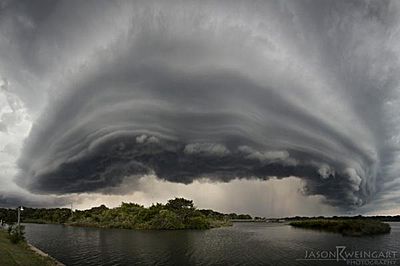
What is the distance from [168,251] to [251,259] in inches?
711

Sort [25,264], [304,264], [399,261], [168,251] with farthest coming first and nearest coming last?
[168,251]
[399,261]
[304,264]
[25,264]

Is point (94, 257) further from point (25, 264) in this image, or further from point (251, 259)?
point (251, 259)

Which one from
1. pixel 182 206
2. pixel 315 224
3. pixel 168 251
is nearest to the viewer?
pixel 168 251

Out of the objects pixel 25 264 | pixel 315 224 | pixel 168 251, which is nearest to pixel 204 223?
pixel 315 224

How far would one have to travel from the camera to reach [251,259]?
57.3 metres

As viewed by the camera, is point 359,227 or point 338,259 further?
point 359,227

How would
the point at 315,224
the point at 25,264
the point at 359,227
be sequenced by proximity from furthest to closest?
the point at 315,224, the point at 359,227, the point at 25,264

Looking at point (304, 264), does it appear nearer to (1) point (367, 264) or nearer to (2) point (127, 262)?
(1) point (367, 264)

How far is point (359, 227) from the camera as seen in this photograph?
383ft

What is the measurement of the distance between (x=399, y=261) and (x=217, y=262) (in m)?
29.4

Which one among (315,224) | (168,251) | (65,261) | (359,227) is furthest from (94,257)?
(315,224)

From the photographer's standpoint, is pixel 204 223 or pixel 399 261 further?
pixel 204 223

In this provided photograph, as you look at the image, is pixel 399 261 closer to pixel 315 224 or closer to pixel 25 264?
pixel 25 264

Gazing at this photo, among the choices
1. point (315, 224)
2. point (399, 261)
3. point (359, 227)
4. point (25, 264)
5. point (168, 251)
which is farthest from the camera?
point (315, 224)
